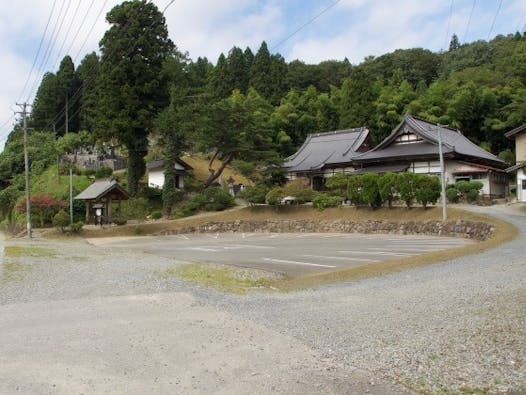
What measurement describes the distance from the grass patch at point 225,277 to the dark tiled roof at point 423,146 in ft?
76.2

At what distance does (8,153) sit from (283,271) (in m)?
47.3

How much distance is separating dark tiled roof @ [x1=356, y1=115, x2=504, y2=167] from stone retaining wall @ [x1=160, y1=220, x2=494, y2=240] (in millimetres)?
8340

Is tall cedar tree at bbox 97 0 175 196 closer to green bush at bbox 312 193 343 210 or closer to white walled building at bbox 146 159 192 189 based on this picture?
white walled building at bbox 146 159 192 189

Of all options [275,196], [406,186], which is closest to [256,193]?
[275,196]

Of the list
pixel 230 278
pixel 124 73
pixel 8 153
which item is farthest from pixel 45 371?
pixel 8 153

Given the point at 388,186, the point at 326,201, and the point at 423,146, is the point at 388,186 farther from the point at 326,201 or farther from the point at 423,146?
the point at 423,146

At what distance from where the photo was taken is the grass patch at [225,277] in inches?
370

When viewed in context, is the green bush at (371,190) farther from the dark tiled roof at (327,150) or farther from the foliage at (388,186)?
the dark tiled roof at (327,150)

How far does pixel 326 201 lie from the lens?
29.8 meters

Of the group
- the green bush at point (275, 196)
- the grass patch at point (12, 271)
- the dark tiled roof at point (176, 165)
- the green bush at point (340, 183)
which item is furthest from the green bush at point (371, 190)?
the grass patch at point (12, 271)

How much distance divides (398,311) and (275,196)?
2375cm

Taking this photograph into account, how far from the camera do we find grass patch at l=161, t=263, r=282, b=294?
940 cm

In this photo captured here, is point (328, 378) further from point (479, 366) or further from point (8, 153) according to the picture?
point (8, 153)

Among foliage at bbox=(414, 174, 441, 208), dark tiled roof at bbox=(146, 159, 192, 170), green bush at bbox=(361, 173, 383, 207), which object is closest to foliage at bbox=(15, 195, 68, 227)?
dark tiled roof at bbox=(146, 159, 192, 170)
